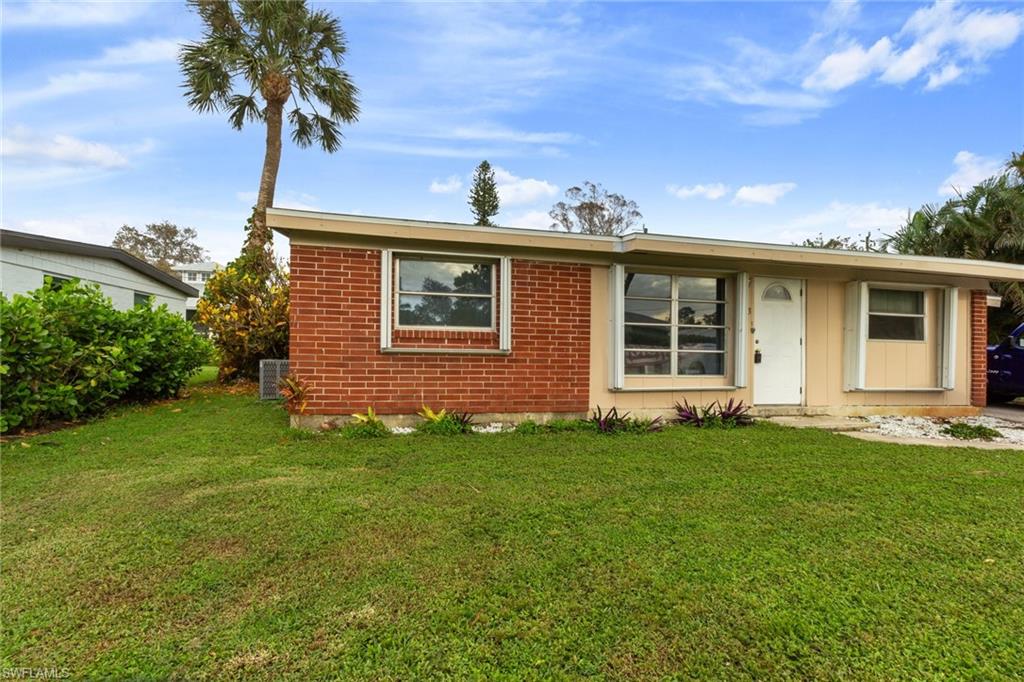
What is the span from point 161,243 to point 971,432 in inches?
2024

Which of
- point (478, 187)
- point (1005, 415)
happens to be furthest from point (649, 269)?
point (478, 187)

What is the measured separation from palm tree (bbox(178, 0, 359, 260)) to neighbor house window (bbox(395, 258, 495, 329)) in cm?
690

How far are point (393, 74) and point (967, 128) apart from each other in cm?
1407

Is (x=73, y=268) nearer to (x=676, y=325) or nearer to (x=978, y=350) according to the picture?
(x=676, y=325)

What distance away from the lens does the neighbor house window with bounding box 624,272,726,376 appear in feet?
22.7

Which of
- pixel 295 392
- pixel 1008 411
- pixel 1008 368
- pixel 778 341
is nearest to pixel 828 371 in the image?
pixel 778 341

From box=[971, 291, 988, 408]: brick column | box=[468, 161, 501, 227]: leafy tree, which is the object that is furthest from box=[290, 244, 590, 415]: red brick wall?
box=[468, 161, 501, 227]: leafy tree

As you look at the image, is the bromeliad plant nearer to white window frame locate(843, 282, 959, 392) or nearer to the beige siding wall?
the beige siding wall

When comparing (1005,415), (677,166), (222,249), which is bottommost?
(1005,415)

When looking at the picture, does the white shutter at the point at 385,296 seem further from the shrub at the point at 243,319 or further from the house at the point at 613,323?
the shrub at the point at 243,319

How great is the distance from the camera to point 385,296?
19.3 ft

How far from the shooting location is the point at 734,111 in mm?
12133

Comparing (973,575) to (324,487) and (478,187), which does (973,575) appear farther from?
(478,187)

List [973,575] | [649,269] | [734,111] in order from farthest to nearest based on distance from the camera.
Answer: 1. [734,111]
2. [649,269]
3. [973,575]
